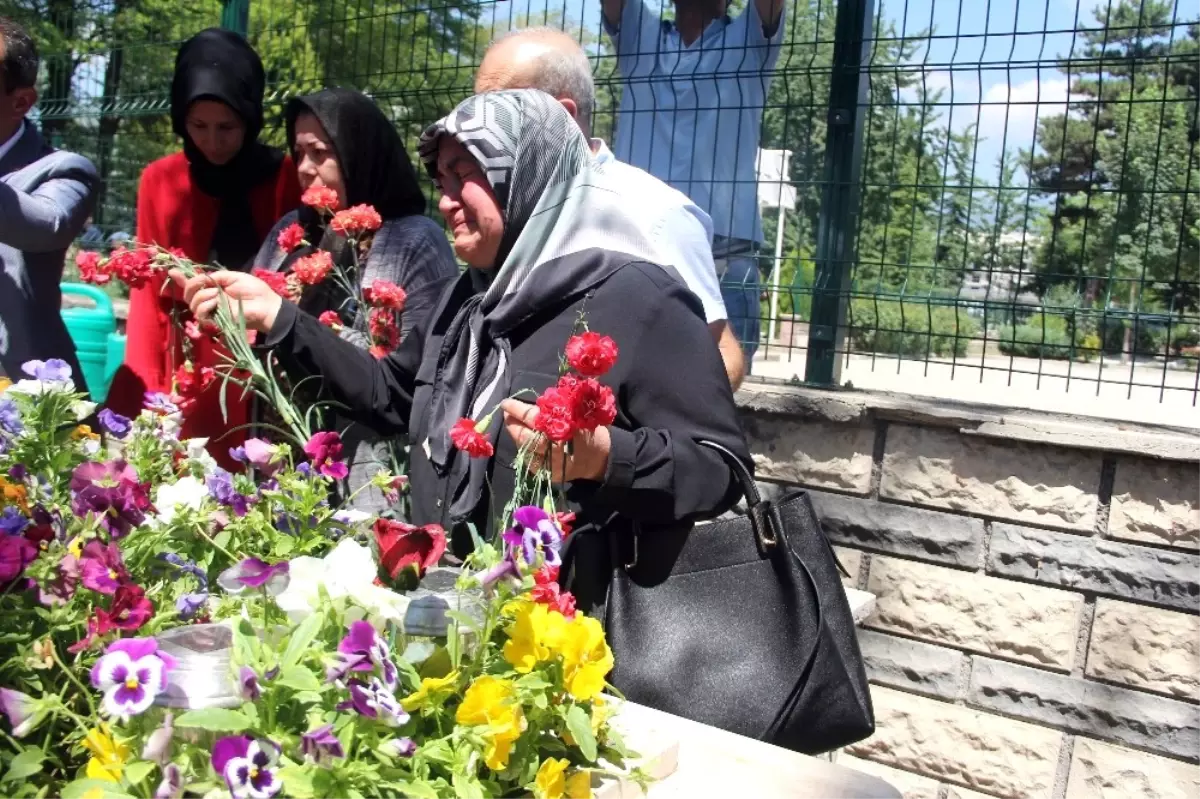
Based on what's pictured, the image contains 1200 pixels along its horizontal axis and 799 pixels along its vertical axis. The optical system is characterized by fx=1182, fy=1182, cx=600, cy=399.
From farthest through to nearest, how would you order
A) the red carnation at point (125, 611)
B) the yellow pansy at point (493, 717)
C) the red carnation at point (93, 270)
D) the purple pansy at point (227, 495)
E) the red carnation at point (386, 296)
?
the red carnation at point (386, 296) < the red carnation at point (93, 270) < the purple pansy at point (227, 495) < the red carnation at point (125, 611) < the yellow pansy at point (493, 717)

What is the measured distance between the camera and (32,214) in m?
3.01

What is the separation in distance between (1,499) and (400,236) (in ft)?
5.69

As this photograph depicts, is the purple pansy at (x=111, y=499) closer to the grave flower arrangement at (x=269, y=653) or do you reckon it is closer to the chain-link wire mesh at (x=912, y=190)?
the grave flower arrangement at (x=269, y=653)

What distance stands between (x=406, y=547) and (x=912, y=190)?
2435mm

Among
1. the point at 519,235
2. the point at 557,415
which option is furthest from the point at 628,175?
the point at 557,415

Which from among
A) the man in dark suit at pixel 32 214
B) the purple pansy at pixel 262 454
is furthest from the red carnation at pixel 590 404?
the man in dark suit at pixel 32 214

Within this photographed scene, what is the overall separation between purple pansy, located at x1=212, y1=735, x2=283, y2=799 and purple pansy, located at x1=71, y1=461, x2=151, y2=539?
0.41 meters

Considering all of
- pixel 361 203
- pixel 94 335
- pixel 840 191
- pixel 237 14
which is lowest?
pixel 94 335

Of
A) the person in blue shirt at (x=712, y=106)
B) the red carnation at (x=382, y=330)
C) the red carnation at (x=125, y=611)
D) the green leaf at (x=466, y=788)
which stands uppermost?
the person in blue shirt at (x=712, y=106)

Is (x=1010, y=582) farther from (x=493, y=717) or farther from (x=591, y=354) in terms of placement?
(x=493, y=717)

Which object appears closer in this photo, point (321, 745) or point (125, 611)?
point (321, 745)

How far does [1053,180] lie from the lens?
3.13 meters

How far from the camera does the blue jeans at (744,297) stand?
11.5 feet

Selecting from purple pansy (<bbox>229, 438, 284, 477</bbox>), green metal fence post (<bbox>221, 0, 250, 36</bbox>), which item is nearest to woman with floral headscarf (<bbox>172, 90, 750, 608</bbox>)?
purple pansy (<bbox>229, 438, 284, 477</bbox>)
